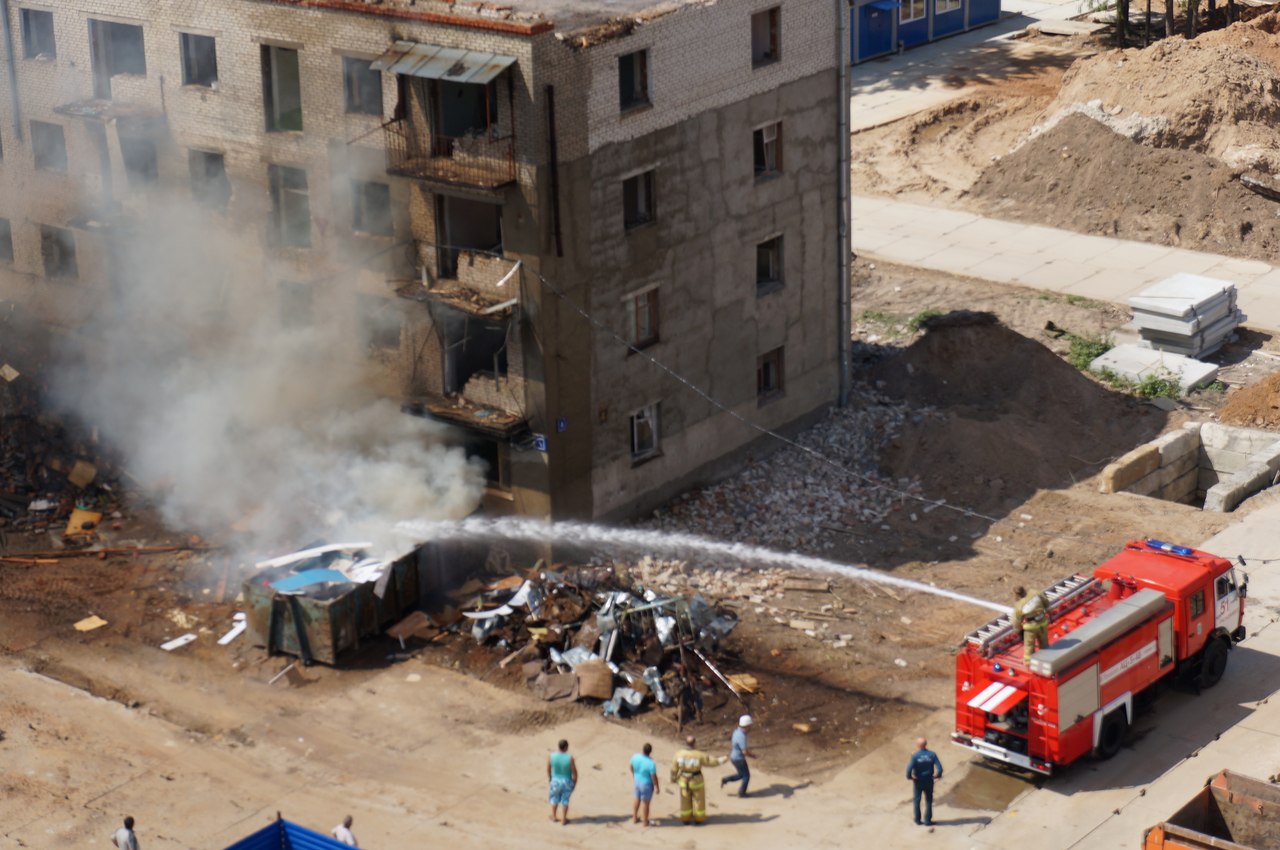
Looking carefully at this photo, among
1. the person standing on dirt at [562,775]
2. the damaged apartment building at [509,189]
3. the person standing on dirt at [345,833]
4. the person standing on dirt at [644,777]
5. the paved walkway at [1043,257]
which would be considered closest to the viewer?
the person standing on dirt at [345,833]

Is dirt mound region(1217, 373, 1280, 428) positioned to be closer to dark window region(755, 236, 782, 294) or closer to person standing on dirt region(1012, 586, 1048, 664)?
dark window region(755, 236, 782, 294)

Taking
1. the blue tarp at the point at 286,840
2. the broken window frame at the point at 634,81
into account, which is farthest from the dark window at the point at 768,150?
the blue tarp at the point at 286,840

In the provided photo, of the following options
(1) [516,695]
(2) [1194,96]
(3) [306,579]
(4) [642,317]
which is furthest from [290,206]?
(2) [1194,96]

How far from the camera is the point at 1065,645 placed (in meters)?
29.0

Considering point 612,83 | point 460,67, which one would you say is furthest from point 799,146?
point 460,67

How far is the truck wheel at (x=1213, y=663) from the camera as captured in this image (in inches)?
1268

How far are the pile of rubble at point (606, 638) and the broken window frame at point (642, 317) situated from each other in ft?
17.2

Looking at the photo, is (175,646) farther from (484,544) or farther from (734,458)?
(734,458)

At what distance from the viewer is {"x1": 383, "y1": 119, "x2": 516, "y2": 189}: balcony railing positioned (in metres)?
34.8

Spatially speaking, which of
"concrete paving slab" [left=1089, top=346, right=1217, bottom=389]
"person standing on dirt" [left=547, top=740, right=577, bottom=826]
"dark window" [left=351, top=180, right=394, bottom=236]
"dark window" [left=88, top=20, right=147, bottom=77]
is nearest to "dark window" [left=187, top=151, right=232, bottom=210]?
"dark window" [left=88, top=20, right=147, bottom=77]

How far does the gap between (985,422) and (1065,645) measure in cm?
1376

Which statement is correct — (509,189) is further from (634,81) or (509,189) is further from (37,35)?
(37,35)

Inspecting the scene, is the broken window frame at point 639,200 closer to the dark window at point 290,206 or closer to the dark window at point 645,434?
the dark window at point 645,434

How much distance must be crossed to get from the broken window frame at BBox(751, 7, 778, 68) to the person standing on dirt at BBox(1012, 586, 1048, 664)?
47.7ft
